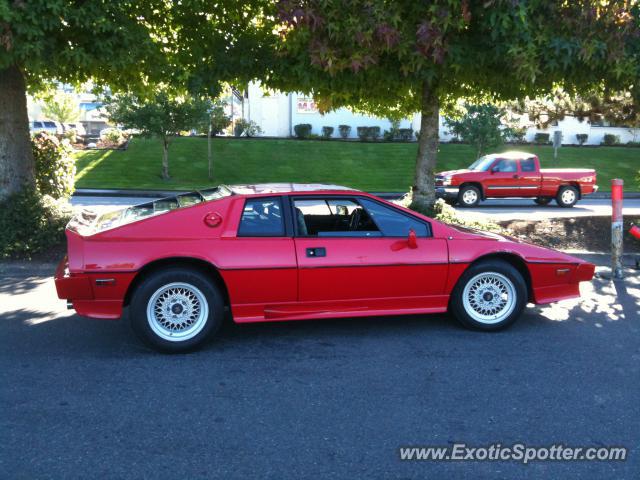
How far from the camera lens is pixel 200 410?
381cm

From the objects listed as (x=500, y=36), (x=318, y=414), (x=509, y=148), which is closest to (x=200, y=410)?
(x=318, y=414)

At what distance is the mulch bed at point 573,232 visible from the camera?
9.88 metres

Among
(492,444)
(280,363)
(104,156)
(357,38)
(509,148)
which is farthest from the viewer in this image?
(509,148)

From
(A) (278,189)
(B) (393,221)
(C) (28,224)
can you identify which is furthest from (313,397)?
(C) (28,224)

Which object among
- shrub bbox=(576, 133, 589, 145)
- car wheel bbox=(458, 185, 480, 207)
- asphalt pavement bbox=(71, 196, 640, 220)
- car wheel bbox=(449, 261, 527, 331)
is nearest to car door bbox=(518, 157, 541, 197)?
asphalt pavement bbox=(71, 196, 640, 220)

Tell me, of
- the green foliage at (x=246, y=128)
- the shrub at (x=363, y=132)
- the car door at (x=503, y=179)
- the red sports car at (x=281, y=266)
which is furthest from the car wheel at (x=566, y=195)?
the green foliage at (x=246, y=128)

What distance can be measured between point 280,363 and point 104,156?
87.3 feet

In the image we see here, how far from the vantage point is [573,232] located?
10562mm

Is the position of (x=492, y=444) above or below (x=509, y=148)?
below

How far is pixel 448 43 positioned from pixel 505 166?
463 inches

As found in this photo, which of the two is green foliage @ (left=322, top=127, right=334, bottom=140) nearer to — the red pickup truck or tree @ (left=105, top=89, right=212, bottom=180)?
tree @ (left=105, top=89, right=212, bottom=180)

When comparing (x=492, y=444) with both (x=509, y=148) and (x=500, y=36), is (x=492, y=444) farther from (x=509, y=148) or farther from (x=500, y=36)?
(x=509, y=148)

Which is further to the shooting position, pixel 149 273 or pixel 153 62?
pixel 153 62

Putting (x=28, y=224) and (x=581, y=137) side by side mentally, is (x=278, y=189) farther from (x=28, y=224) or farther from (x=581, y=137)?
(x=581, y=137)
